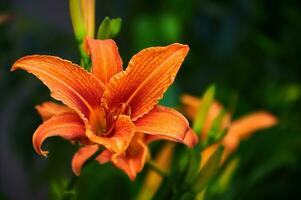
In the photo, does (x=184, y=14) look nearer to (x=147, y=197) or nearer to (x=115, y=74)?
(x=147, y=197)

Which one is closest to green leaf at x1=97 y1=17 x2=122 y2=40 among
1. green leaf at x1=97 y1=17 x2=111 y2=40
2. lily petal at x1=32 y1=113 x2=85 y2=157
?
green leaf at x1=97 y1=17 x2=111 y2=40

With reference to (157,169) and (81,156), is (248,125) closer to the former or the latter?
(157,169)

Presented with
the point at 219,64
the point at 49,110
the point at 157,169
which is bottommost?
the point at 219,64

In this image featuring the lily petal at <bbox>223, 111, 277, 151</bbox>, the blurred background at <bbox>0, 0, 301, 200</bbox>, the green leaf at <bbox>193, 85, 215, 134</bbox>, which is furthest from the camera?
the blurred background at <bbox>0, 0, 301, 200</bbox>

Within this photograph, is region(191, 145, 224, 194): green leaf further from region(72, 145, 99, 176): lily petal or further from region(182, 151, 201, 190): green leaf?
region(72, 145, 99, 176): lily petal

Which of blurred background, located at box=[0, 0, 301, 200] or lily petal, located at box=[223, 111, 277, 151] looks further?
blurred background, located at box=[0, 0, 301, 200]

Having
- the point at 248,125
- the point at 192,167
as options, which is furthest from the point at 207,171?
the point at 248,125
